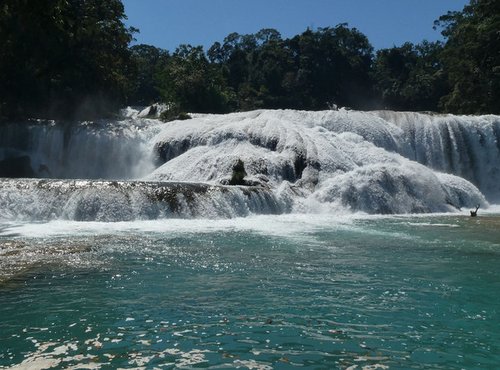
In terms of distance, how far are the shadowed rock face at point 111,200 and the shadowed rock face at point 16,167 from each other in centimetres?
1065

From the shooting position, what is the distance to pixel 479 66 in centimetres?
4334

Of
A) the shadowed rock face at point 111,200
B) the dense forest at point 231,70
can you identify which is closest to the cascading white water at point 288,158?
the shadowed rock face at point 111,200

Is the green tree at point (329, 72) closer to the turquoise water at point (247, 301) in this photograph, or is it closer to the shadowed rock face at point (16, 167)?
the shadowed rock face at point (16, 167)

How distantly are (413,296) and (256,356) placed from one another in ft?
11.2

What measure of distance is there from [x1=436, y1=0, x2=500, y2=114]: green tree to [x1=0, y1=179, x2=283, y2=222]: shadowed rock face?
30.0m

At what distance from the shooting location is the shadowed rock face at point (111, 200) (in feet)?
57.6

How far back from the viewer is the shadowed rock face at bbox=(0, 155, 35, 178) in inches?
1126

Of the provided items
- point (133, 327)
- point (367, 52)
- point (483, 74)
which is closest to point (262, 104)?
Result: point (367, 52)

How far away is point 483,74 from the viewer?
43.0 metres

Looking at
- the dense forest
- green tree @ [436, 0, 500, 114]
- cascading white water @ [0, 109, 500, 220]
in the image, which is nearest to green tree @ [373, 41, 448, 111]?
the dense forest

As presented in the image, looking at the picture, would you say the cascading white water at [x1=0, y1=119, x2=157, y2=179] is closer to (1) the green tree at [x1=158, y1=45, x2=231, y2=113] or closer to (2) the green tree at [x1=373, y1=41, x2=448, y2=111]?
(1) the green tree at [x1=158, y1=45, x2=231, y2=113]

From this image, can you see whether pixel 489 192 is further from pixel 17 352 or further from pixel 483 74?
pixel 17 352

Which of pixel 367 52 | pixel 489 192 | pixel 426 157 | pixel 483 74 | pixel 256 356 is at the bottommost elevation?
pixel 256 356

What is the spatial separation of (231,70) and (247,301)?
69.8 meters
